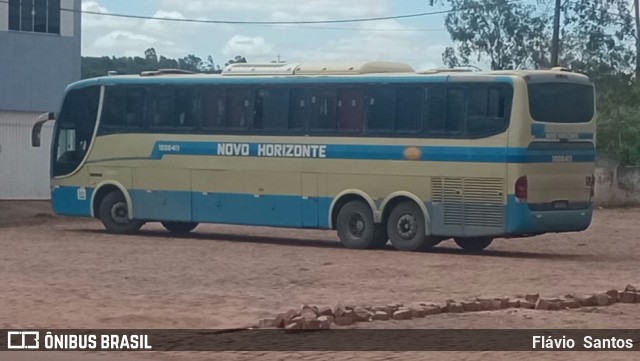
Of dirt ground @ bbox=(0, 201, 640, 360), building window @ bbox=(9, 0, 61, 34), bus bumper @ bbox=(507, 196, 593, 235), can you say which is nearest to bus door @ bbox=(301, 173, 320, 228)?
dirt ground @ bbox=(0, 201, 640, 360)

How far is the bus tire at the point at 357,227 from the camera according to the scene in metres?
24.3

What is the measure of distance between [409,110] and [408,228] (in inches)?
81.9

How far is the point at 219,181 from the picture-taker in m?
26.3

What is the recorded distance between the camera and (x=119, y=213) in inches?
1097

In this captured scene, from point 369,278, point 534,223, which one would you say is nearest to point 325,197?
point 534,223

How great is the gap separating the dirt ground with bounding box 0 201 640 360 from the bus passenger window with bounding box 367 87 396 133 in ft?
7.39

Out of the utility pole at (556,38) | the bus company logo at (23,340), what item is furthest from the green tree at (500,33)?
the bus company logo at (23,340)

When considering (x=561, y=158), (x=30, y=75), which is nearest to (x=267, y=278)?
(x=561, y=158)

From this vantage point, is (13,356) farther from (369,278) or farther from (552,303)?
(369,278)

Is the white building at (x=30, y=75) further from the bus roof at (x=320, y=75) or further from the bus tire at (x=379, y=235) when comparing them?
the bus tire at (x=379, y=235)

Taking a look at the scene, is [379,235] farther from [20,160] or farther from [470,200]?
[20,160]

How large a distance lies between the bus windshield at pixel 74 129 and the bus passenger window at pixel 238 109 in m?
3.39

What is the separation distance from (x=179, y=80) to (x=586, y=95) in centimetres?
809

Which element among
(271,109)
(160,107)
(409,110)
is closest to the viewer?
(409,110)
